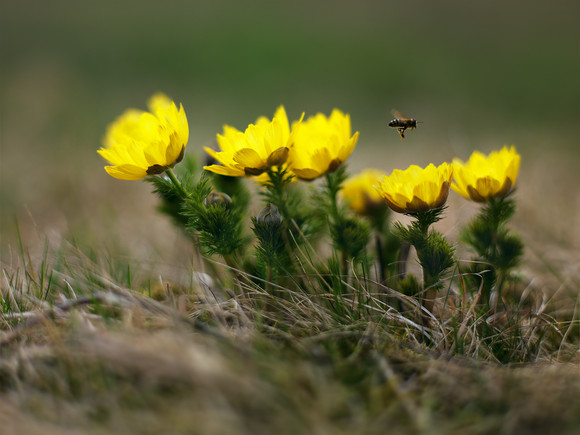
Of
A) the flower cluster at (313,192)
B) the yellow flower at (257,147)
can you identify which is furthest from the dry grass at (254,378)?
A: the yellow flower at (257,147)

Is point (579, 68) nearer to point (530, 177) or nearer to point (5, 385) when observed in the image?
point (530, 177)

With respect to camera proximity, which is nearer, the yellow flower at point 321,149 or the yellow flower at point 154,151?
the yellow flower at point 154,151

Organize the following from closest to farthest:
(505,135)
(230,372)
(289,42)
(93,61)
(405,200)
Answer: (230,372)
(405,200)
(505,135)
(93,61)
(289,42)

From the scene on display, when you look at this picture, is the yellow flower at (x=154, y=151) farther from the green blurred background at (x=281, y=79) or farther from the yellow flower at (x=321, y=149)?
the green blurred background at (x=281, y=79)

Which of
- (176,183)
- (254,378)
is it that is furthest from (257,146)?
(254,378)

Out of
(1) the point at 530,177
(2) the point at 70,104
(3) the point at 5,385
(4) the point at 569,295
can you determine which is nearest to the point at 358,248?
(4) the point at 569,295

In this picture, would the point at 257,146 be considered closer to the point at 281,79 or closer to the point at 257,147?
the point at 257,147

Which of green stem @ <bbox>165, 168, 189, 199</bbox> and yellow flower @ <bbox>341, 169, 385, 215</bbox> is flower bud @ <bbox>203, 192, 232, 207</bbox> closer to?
green stem @ <bbox>165, 168, 189, 199</bbox>
